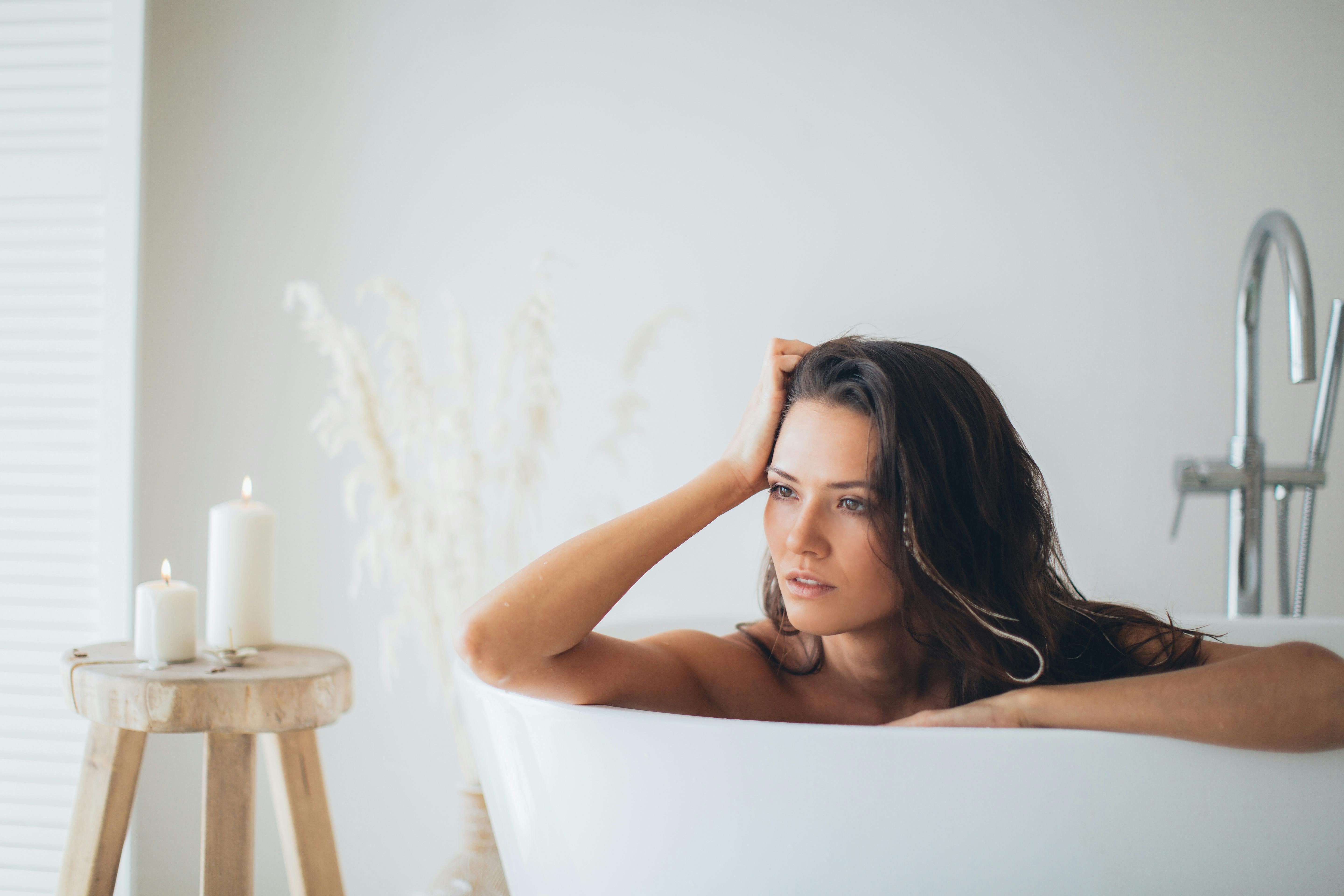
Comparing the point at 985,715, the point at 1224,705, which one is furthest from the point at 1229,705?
the point at 985,715

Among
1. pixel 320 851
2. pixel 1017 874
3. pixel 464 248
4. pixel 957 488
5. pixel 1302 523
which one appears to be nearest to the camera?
pixel 1017 874

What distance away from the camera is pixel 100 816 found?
3.57 ft

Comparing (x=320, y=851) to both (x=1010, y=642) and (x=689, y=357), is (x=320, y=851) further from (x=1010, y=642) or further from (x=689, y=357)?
(x=689, y=357)

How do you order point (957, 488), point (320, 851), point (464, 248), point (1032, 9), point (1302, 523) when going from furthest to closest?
point (464, 248) → point (1032, 9) → point (1302, 523) → point (320, 851) → point (957, 488)

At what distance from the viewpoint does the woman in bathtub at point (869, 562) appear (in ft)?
2.91

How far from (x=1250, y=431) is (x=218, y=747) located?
154cm

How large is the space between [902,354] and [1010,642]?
312 millimetres

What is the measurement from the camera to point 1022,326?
1809 mm

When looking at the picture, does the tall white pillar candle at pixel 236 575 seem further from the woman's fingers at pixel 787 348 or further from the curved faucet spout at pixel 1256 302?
the curved faucet spout at pixel 1256 302

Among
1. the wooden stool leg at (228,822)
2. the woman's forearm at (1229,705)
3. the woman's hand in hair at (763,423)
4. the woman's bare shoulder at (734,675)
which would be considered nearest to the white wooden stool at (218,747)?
the wooden stool leg at (228,822)

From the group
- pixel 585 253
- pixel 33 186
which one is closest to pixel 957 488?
pixel 585 253

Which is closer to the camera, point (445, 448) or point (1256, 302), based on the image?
point (1256, 302)

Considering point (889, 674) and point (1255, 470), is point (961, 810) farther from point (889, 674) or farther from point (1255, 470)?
A: point (1255, 470)

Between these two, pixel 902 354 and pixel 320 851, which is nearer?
pixel 902 354
